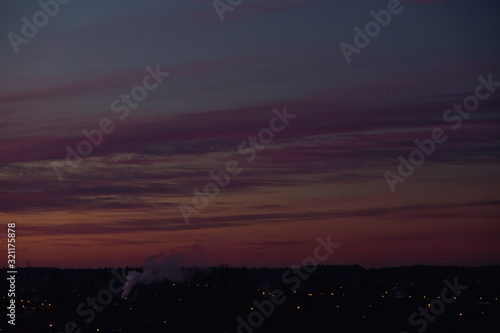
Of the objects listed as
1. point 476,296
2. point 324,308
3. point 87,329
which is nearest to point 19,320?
point 87,329

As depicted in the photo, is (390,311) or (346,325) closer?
(346,325)

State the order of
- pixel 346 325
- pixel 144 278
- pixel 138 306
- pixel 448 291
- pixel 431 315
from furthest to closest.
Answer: pixel 448 291, pixel 144 278, pixel 138 306, pixel 431 315, pixel 346 325

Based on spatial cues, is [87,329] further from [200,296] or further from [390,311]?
[390,311]

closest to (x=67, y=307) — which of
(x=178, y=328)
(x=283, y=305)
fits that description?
(x=178, y=328)

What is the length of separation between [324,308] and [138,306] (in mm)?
26779

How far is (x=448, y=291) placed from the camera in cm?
15238

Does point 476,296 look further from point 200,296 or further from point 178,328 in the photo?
point 178,328

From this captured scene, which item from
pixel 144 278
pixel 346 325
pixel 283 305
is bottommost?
pixel 346 325

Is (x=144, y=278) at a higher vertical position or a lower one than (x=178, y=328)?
higher

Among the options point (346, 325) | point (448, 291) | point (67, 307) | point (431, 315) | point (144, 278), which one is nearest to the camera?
point (346, 325)

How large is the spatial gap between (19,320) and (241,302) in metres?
30.5

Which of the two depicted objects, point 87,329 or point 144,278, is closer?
point 87,329

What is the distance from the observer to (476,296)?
146 meters

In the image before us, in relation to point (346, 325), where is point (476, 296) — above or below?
above
